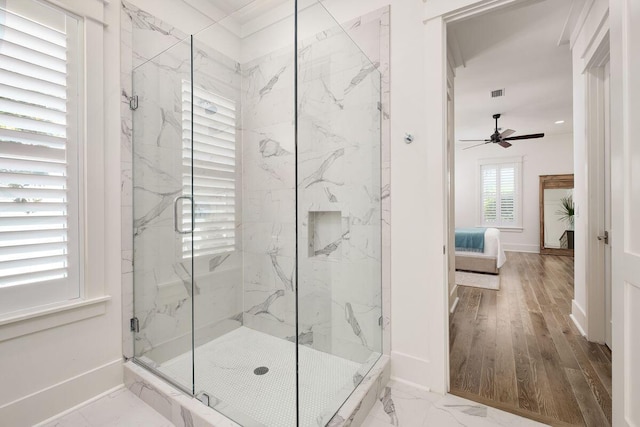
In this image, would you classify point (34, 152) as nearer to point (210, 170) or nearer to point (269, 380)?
point (210, 170)

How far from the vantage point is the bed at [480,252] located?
15.4ft

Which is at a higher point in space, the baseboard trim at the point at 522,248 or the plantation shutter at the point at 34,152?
the plantation shutter at the point at 34,152

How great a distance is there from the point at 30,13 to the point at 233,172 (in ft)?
4.56

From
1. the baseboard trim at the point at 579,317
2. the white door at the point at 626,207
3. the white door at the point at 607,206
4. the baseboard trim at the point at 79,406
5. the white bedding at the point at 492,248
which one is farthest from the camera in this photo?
the white bedding at the point at 492,248

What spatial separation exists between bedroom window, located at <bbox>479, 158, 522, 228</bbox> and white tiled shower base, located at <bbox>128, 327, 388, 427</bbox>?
6.83 m

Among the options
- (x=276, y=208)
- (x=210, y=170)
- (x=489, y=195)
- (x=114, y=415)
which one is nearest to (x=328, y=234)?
(x=276, y=208)

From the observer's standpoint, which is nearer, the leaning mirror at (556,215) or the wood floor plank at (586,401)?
the wood floor plank at (586,401)

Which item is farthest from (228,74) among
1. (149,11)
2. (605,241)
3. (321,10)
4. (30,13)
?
(605,241)

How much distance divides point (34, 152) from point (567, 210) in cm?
857

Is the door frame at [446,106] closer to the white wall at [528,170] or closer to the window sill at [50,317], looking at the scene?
the window sill at [50,317]

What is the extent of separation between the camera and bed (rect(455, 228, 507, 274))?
471 centimetres

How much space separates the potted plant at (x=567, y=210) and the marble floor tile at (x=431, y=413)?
665cm

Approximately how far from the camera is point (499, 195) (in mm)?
7258

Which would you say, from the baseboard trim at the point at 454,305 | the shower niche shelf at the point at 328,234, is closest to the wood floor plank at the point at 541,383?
the baseboard trim at the point at 454,305
